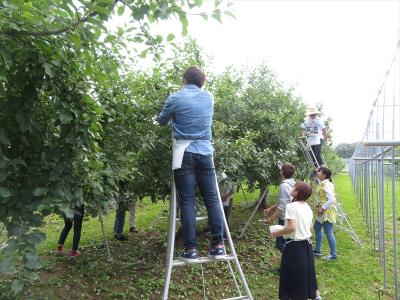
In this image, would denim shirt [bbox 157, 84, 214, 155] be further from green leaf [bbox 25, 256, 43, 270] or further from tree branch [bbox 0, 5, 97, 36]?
green leaf [bbox 25, 256, 43, 270]

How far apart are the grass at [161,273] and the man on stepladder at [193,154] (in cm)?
170

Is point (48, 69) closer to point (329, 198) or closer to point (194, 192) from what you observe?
point (194, 192)

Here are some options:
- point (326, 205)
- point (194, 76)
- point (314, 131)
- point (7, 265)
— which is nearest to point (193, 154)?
point (194, 76)

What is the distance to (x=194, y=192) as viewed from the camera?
3605 millimetres

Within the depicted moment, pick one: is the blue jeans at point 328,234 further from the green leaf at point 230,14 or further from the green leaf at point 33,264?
the green leaf at point 33,264

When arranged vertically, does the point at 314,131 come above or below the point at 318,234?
above

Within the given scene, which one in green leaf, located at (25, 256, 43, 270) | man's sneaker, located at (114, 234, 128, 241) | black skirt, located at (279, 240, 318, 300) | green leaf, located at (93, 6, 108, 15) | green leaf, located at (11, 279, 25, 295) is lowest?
man's sneaker, located at (114, 234, 128, 241)

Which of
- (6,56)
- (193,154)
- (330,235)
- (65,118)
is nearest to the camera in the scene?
(6,56)

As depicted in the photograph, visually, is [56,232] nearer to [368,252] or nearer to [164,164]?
[164,164]

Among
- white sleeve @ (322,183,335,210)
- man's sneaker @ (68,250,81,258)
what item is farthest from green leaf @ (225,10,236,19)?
man's sneaker @ (68,250,81,258)

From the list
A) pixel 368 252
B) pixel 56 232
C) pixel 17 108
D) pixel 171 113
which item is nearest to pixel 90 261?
pixel 56 232

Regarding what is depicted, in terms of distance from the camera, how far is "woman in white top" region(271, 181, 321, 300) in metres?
4.05

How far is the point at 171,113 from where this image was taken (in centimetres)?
367

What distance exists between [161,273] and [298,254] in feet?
7.04
